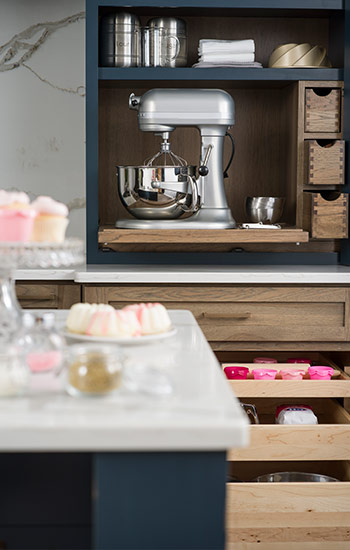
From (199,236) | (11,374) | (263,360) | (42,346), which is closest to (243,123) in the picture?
(199,236)

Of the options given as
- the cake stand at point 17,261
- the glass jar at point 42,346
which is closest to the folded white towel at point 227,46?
the cake stand at point 17,261

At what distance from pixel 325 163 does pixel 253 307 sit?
0.66m

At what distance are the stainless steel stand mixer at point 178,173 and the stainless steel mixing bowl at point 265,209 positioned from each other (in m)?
0.12

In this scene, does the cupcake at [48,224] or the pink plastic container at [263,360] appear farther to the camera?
the pink plastic container at [263,360]

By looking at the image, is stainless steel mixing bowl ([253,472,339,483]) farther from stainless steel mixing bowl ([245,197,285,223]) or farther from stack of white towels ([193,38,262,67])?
stack of white towels ([193,38,262,67])

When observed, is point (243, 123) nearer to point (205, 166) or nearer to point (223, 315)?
point (205, 166)

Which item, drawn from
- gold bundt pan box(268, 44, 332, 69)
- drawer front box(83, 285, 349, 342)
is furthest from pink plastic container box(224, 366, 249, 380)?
gold bundt pan box(268, 44, 332, 69)

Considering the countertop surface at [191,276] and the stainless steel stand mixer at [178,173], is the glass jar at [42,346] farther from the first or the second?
the stainless steel stand mixer at [178,173]

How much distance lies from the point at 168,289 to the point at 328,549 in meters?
1.05

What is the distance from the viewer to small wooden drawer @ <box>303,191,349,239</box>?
3.04 m

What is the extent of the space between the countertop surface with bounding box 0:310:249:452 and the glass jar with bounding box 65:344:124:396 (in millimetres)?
14

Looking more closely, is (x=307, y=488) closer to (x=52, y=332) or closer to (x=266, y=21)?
(x=52, y=332)

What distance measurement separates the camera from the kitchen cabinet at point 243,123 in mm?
3053

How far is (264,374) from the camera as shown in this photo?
2.78m
